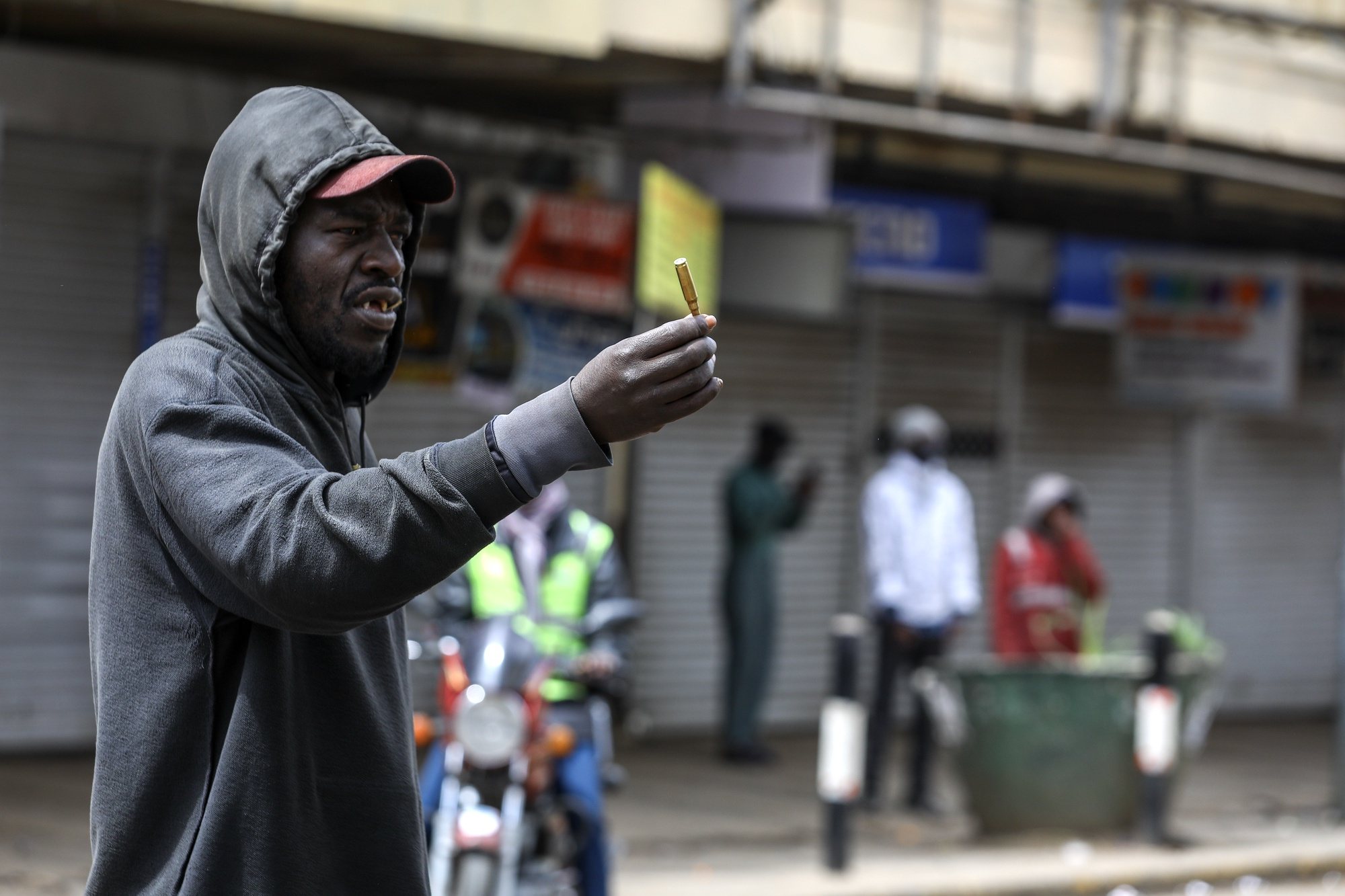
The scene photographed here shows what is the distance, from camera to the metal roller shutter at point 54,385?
9.32 meters

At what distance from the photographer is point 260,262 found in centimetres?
201

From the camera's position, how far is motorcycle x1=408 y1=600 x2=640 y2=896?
212 inches

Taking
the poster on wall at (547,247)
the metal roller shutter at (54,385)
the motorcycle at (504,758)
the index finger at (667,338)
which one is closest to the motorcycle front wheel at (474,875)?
the motorcycle at (504,758)

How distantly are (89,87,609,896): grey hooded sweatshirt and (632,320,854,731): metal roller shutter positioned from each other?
9616mm

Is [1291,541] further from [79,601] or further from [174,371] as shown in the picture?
[174,371]

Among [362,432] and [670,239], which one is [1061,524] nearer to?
[670,239]

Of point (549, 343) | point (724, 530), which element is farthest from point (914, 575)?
point (549, 343)

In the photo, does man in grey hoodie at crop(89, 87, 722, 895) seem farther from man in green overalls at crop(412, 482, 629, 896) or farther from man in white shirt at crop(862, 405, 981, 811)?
man in white shirt at crop(862, 405, 981, 811)

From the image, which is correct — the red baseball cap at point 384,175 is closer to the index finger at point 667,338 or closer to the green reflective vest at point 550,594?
the index finger at point 667,338

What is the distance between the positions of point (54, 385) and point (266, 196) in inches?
314

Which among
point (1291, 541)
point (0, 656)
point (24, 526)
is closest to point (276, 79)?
point (24, 526)

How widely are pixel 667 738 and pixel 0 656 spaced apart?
4512 mm

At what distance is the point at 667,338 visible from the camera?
175 cm

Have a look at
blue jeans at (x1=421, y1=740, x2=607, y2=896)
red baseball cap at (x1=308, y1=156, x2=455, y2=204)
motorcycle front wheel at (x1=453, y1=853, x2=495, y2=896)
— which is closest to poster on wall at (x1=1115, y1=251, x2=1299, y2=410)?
blue jeans at (x1=421, y1=740, x2=607, y2=896)
